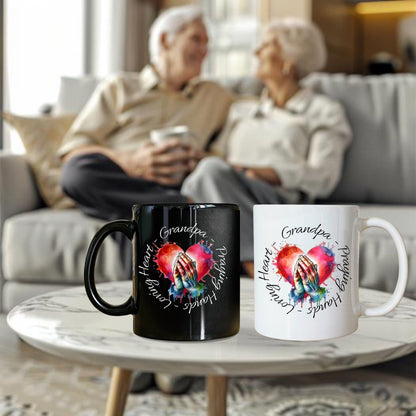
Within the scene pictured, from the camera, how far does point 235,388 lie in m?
1.27

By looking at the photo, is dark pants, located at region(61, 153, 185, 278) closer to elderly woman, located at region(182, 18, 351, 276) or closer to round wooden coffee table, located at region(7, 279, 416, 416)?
elderly woman, located at region(182, 18, 351, 276)

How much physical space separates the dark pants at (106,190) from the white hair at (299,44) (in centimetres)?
73

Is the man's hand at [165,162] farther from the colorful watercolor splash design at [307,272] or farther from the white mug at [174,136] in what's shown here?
the colorful watercolor splash design at [307,272]

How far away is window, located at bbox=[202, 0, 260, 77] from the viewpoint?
4.20 m

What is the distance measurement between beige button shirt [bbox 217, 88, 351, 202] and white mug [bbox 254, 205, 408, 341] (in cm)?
119

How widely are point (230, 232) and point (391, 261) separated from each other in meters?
0.98

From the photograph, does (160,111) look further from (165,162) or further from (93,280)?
(93,280)

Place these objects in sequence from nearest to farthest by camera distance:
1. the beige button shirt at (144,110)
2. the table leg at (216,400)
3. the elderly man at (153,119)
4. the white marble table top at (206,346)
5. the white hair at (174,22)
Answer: the white marble table top at (206,346) < the table leg at (216,400) < the elderly man at (153,119) < the beige button shirt at (144,110) < the white hair at (174,22)

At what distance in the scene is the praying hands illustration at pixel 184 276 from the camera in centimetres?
49

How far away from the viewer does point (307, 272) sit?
490mm

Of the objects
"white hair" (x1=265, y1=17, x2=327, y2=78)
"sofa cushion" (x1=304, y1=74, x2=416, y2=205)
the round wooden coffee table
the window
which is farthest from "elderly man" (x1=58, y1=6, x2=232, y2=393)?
the window

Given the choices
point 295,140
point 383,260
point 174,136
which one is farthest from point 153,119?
point 383,260

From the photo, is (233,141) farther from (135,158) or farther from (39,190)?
(39,190)

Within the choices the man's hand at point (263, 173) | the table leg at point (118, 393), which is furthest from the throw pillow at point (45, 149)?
the table leg at point (118, 393)
